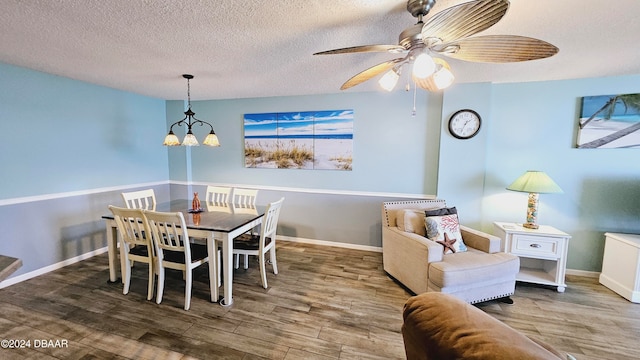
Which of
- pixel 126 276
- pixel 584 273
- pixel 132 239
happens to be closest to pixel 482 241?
pixel 584 273

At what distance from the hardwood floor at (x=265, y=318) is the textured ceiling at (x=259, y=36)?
223cm

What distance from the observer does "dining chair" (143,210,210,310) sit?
6.84 feet

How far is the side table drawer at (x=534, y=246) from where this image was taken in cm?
258

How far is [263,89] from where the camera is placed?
349 centimetres

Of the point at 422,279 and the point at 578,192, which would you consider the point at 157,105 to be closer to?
the point at 422,279

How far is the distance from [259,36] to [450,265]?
2.40 metres

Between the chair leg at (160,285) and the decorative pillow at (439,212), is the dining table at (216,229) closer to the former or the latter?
the chair leg at (160,285)

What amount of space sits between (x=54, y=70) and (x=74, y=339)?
107 inches

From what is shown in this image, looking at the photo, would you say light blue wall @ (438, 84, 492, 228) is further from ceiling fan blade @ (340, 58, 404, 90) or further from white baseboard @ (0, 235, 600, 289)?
ceiling fan blade @ (340, 58, 404, 90)

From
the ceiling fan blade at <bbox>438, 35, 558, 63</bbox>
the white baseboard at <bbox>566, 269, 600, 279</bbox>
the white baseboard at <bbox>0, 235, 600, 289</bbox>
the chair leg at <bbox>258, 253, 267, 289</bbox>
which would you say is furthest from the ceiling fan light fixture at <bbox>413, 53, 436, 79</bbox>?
the white baseboard at <bbox>566, 269, 600, 279</bbox>

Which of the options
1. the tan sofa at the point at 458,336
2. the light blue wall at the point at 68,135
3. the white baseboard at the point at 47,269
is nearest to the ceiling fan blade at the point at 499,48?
the tan sofa at the point at 458,336

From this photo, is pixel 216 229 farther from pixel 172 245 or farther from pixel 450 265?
pixel 450 265

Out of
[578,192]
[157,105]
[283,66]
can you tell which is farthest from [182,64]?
[578,192]

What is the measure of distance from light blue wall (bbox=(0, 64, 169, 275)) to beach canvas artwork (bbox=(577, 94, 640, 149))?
19.3 ft
